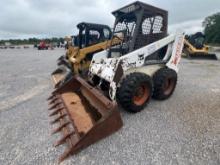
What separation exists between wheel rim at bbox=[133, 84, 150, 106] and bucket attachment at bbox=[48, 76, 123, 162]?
33.0 inches

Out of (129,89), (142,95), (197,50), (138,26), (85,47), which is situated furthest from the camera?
(197,50)

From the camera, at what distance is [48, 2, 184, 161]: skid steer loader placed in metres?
2.95

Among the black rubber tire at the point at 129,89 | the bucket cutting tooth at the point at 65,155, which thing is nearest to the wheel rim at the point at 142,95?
the black rubber tire at the point at 129,89

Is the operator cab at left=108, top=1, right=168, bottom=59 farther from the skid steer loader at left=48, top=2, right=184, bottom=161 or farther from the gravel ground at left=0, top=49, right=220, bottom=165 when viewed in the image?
the gravel ground at left=0, top=49, right=220, bottom=165

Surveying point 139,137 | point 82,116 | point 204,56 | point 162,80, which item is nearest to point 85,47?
point 162,80

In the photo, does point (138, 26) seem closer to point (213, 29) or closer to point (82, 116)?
point (82, 116)

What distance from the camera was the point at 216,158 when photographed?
249 centimetres

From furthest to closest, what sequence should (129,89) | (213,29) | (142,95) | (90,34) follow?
(213,29) → (90,34) → (142,95) → (129,89)

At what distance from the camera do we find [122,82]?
3.60 metres

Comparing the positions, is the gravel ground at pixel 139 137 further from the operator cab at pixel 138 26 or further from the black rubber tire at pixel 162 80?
the operator cab at pixel 138 26

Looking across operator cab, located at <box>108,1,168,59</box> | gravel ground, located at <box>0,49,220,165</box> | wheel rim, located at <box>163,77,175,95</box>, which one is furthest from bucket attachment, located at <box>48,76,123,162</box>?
wheel rim, located at <box>163,77,175,95</box>

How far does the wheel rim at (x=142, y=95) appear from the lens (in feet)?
12.9

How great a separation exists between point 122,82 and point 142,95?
0.71m

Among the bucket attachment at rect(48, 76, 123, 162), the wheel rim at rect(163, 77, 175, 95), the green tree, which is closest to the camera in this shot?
the bucket attachment at rect(48, 76, 123, 162)
